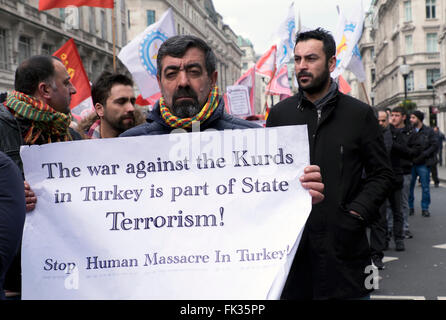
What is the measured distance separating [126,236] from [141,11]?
52.0 m

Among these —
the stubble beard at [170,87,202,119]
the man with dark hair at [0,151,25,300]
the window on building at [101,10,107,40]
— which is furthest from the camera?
the window on building at [101,10,107,40]

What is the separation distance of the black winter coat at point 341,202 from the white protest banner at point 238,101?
10.7 meters

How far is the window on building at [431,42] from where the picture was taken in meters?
58.6

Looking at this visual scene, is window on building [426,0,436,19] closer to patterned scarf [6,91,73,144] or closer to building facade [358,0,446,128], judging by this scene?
building facade [358,0,446,128]

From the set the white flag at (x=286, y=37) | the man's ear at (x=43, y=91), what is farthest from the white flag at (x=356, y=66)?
the man's ear at (x=43, y=91)

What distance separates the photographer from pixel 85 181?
6.81 feet

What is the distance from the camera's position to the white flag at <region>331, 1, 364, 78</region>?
34.1 feet

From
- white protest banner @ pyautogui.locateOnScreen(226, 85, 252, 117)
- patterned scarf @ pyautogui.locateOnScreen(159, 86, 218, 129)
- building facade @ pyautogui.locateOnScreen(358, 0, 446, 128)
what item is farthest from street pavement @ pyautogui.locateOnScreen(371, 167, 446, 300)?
building facade @ pyautogui.locateOnScreen(358, 0, 446, 128)

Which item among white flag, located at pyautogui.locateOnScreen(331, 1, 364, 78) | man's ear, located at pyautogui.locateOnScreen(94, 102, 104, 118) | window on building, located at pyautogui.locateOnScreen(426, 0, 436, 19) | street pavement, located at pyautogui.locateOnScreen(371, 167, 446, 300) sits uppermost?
window on building, located at pyautogui.locateOnScreen(426, 0, 436, 19)

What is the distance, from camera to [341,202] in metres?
2.66

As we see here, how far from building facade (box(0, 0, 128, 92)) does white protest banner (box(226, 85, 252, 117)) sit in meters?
6.98

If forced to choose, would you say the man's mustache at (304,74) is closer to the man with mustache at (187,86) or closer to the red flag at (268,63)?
the man with mustache at (187,86)
